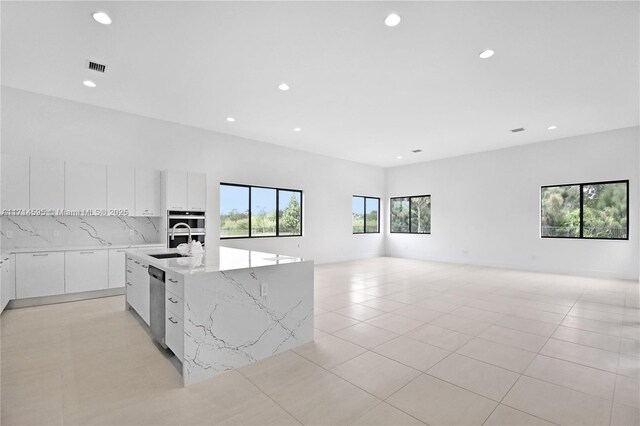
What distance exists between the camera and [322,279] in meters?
6.67

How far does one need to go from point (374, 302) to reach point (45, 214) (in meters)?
5.21

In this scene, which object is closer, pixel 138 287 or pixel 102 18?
pixel 102 18

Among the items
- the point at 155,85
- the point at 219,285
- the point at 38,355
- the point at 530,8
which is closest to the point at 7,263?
the point at 38,355

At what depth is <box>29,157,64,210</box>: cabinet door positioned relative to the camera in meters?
4.50

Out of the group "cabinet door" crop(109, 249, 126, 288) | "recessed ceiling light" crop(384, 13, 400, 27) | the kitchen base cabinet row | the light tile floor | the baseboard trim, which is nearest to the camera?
the light tile floor

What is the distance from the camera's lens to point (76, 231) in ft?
16.6

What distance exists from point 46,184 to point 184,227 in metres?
2.07

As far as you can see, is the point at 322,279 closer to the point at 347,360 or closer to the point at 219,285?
the point at 347,360

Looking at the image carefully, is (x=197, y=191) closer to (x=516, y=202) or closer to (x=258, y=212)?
(x=258, y=212)

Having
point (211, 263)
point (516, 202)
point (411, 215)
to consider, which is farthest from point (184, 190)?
point (516, 202)

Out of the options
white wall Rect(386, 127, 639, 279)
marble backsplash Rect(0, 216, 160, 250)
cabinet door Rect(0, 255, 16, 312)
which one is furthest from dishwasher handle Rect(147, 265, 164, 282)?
white wall Rect(386, 127, 639, 279)

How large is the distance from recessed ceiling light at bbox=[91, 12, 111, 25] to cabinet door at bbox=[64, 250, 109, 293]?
3373 millimetres

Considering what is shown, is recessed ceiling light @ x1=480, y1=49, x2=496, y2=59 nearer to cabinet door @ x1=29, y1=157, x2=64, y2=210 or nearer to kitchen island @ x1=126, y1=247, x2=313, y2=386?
kitchen island @ x1=126, y1=247, x2=313, y2=386

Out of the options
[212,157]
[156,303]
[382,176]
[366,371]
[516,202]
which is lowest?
[366,371]
